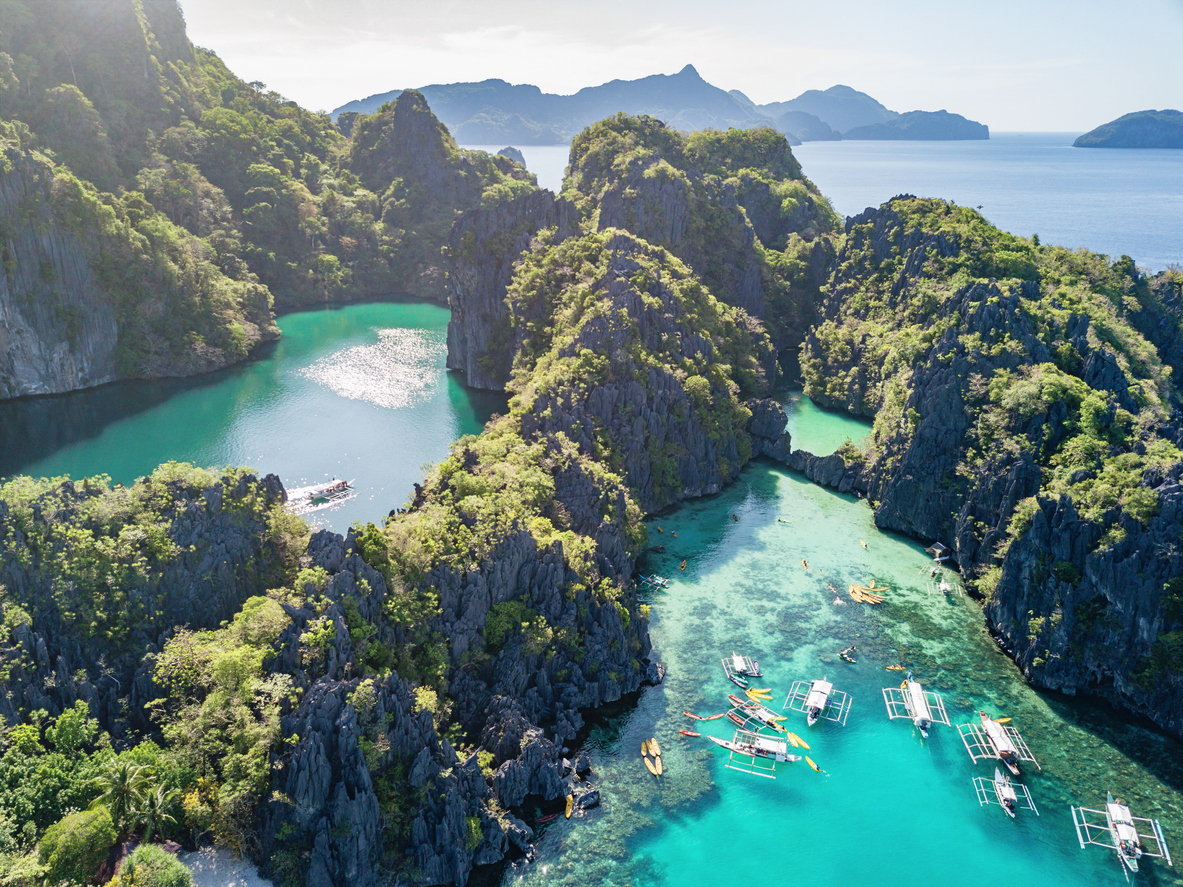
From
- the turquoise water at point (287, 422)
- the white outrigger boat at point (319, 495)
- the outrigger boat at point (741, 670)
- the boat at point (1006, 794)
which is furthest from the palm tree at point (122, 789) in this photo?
the boat at point (1006, 794)

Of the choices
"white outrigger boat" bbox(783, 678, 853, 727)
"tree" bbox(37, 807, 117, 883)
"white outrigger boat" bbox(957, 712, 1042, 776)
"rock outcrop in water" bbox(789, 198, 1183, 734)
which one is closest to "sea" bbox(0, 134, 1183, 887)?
"white outrigger boat" bbox(783, 678, 853, 727)

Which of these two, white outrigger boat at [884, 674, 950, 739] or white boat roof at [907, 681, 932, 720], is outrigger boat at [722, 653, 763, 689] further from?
white boat roof at [907, 681, 932, 720]

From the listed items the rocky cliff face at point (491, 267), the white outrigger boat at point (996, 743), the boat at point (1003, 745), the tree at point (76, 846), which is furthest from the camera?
the rocky cliff face at point (491, 267)

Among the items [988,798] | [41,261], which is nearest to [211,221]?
[41,261]

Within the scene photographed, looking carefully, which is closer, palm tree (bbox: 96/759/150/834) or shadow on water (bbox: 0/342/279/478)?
palm tree (bbox: 96/759/150/834)

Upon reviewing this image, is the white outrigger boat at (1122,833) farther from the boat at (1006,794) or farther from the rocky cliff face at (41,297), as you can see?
the rocky cliff face at (41,297)

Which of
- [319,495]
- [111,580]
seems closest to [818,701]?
[111,580]
